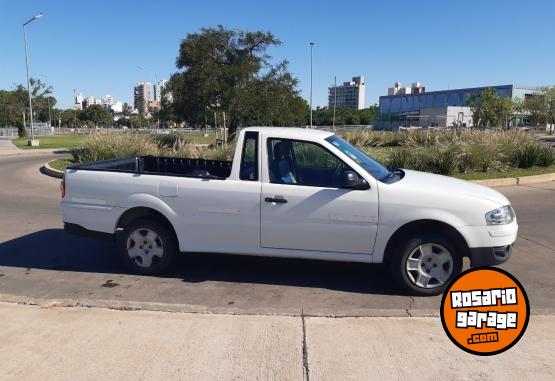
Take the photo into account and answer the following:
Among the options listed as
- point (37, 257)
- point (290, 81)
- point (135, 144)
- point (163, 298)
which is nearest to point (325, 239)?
point (163, 298)

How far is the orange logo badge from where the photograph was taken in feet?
9.34

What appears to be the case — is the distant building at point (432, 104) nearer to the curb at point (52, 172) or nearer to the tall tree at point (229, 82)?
the tall tree at point (229, 82)

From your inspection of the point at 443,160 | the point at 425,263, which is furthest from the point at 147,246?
the point at 443,160

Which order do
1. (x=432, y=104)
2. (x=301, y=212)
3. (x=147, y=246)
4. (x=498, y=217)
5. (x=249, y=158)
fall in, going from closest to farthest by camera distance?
1. (x=498, y=217)
2. (x=301, y=212)
3. (x=249, y=158)
4. (x=147, y=246)
5. (x=432, y=104)

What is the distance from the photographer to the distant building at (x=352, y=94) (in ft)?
553

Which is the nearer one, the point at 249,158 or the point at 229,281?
the point at 249,158

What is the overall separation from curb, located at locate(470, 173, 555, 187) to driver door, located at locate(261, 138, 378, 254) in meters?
8.57

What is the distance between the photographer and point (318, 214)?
4867 millimetres

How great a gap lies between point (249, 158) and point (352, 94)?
563 feet

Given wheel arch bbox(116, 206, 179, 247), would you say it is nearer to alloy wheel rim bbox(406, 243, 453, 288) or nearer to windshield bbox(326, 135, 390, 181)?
windshield bbox(326, 135, 390, 181)

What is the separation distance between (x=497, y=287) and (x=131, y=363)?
8.29ft

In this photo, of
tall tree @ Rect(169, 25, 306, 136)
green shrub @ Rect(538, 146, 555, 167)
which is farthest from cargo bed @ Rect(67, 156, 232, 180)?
tall tree @ Rect(169, 25, 306, 136)

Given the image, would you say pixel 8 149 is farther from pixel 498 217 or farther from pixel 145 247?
pixel 498 217

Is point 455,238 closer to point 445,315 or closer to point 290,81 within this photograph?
point 445,315
